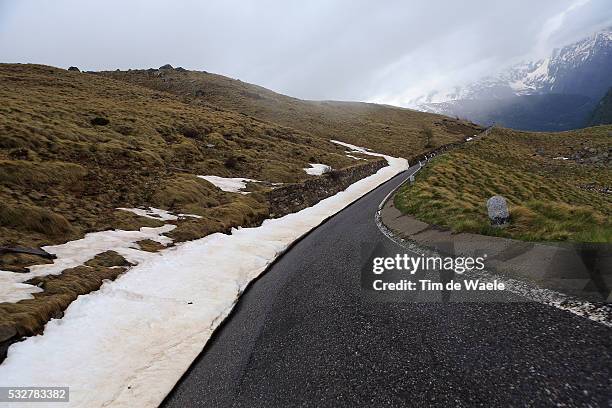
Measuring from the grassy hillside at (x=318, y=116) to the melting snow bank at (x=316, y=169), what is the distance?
120 ft

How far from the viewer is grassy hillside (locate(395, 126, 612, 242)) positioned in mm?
10906

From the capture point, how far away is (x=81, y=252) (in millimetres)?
14000

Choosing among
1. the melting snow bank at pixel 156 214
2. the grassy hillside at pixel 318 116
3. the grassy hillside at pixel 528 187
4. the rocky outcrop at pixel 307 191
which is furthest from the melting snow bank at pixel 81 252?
the grassy hillside at pixel 318 116

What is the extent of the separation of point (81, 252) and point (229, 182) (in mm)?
18472

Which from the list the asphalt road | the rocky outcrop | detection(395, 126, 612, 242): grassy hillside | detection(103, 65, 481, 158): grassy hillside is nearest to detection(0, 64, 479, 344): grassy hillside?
the rocky outcrop

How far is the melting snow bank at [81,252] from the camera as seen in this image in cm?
1020

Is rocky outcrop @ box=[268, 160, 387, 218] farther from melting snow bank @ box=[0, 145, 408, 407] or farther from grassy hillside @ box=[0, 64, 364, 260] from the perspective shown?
melting snow bank @ box=[0, 145, 408, 407]

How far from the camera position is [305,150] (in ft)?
179

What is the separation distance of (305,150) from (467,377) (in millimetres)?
50687

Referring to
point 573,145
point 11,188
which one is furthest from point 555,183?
point 573,145

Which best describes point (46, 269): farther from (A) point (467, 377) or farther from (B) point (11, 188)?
(A) point (467, 377)

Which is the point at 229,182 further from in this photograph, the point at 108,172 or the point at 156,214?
the point at 156,214

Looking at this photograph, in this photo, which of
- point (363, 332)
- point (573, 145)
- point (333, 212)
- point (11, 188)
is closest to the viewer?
point (363, 332)

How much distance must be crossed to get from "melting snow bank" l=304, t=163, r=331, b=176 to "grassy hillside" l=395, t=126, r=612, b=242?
12846mm
